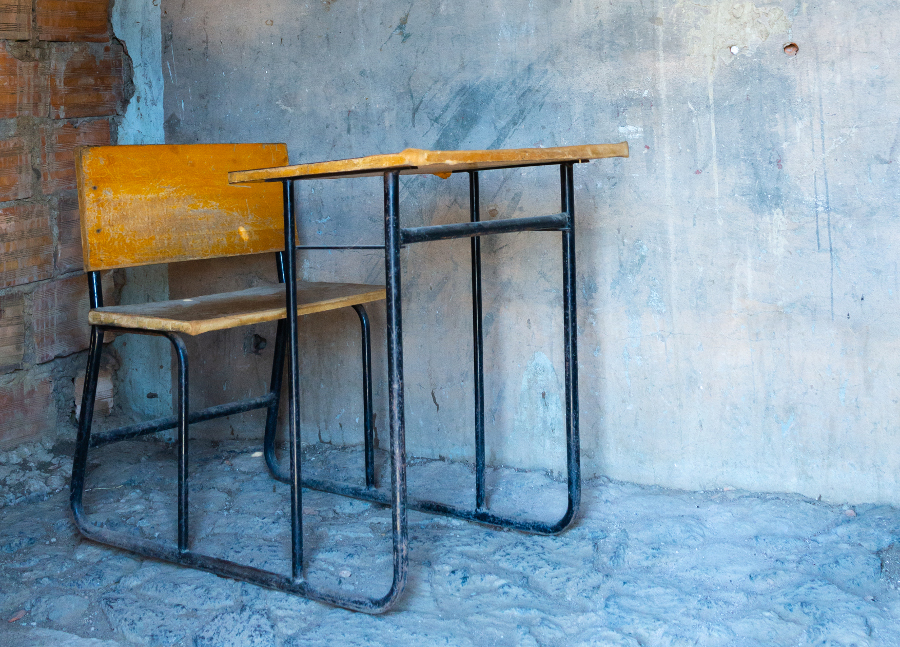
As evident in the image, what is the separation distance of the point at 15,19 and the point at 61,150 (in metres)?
0.37

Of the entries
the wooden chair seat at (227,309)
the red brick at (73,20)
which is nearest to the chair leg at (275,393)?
the wooden chair seat at (227,309)

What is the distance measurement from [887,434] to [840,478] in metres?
0.14

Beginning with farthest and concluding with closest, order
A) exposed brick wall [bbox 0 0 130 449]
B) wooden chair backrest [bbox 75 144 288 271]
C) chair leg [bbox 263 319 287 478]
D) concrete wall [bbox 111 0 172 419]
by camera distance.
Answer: concrete wall [bbox 111 0 172 419] < exposed brick wall [bbox 0 0 130 449] < chair leg [bbox 263 319 287 478] < wooden chair backrest [bbox 75 144 288 271]

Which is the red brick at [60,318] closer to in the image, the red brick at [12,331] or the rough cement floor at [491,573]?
the red brick at [12,331]

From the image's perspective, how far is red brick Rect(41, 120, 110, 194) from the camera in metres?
2.44

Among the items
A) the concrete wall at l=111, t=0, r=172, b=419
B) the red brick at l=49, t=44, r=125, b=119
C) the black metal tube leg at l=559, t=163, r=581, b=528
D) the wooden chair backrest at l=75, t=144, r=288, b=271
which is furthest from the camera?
the concrete wall at l=111, t=0, r=172, b=419

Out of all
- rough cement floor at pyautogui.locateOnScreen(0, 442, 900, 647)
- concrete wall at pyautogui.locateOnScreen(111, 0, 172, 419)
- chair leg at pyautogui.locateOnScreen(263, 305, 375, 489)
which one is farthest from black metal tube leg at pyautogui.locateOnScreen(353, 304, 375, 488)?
concrete wall at pyautogui.locateOnScreen(111, 0, 172, 419)

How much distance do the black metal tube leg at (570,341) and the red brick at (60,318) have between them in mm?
1548

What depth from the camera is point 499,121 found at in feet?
6.97

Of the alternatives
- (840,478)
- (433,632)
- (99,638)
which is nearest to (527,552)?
(433,632)

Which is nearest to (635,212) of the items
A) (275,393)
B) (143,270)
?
(275,393)

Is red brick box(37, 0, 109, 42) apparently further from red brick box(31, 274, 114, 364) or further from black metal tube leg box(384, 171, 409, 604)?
black metal tube leg box(384, 171, 409, 604)

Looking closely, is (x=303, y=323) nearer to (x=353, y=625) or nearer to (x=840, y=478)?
(x=353, y=625)

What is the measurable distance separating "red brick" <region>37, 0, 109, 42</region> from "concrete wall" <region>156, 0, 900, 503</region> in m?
0.27
